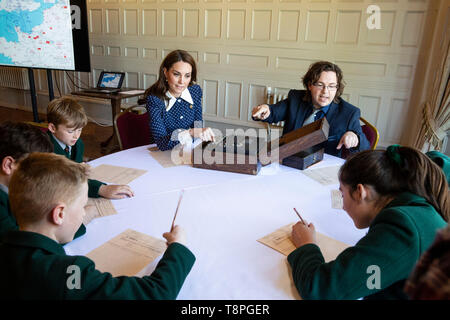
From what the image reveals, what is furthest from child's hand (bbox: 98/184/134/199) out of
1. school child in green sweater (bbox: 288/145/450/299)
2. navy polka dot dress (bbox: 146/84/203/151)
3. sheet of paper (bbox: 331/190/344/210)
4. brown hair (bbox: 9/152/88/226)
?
sheet of paper (bbox: 331/190/344/210)

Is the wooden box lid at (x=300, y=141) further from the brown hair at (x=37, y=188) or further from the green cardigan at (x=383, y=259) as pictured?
the brown hair at (x=37, y=188)

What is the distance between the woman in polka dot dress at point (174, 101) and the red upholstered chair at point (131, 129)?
229 millimetres

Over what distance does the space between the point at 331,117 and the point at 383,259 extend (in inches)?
62.7

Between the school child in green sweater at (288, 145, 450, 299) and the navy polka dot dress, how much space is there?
1230mm

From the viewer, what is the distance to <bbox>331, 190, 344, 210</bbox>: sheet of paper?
1.38 m

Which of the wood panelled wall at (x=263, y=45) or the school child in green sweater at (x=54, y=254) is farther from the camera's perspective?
the wood panelled wall at (x=263, y=45)

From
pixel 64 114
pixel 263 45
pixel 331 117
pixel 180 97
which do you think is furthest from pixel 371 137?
pixel 263 45

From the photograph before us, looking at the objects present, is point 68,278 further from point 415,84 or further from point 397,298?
point 415,84

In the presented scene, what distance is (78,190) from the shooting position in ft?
2.92

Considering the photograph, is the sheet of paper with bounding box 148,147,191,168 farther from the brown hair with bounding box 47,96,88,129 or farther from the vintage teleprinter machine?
the brown hair with bounding box 47,96,88,129

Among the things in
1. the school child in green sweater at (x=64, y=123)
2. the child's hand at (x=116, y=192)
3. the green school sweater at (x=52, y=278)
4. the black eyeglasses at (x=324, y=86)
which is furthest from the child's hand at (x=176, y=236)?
the black eyeglasses at (x=324, y=86)

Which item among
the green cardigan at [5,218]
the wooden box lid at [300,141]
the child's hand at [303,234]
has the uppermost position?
the wooden box lid at [300,141]

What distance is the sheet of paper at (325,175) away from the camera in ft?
5.43
